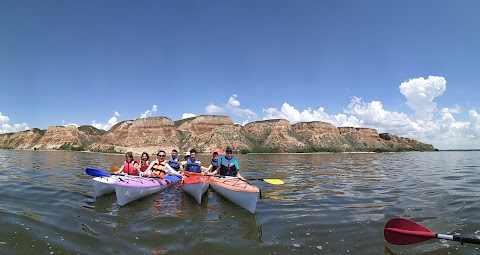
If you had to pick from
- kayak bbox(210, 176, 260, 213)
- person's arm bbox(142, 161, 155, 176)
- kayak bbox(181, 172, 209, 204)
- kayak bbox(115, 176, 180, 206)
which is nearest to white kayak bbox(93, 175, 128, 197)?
kayak bbox(115, 176, 180, 206)

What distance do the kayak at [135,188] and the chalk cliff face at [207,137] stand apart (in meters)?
74.1

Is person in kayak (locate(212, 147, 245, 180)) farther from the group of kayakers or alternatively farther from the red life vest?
the red life vest

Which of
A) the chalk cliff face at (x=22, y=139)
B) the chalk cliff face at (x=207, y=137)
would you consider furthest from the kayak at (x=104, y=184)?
the chalk cliff face at (x=22, y=139)

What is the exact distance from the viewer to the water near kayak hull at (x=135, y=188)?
403 inches

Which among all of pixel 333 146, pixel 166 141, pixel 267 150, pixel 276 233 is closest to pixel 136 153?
pixel 166 141

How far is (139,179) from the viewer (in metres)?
11.7

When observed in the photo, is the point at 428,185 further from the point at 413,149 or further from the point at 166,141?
the point at 413,149

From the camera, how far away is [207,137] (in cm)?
9425

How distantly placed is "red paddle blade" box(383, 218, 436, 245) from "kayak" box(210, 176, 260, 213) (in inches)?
163

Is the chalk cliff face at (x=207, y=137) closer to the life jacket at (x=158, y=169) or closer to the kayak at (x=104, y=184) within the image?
the life jacket at (x=158, y=169)

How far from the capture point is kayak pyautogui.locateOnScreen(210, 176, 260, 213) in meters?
9.51

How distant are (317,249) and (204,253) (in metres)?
2.45

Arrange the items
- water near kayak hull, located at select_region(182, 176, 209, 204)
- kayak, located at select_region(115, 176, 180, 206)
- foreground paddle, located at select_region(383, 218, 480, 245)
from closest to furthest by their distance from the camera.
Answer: foreground paddle, located at select_region(383, 218, 480, 245)
kayak, located at select_region(115, 176, 180, 206)
water near kayak hull, located at select_region(182, 176, 209, 204)

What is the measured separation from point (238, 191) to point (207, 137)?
84804 mm
